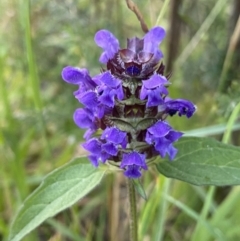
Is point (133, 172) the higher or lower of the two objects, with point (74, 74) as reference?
lower

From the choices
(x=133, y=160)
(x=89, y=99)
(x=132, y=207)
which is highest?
(x=89, y=99)

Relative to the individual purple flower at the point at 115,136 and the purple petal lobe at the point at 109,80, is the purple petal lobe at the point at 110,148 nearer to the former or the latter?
the individual purple flower at the point at 115,136

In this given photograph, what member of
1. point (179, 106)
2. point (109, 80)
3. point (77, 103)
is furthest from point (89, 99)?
point (77, 103)

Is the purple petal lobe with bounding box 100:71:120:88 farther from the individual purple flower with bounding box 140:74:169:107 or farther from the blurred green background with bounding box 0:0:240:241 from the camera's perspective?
the blurred green background with bounding box 0:0:240:241

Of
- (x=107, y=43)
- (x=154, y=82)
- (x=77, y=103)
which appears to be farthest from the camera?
(x=77, y=103)

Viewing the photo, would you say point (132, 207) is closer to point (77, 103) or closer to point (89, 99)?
point (89, 99)

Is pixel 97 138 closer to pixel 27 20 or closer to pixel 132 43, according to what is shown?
pixel 132 43
